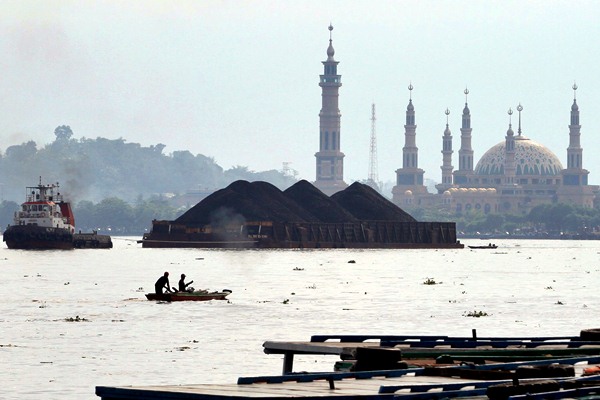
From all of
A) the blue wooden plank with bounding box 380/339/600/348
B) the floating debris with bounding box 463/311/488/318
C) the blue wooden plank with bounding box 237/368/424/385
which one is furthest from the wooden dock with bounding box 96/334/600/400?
the floating debris with bounding box 463/311/488/318

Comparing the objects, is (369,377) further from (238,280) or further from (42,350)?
(238,280)

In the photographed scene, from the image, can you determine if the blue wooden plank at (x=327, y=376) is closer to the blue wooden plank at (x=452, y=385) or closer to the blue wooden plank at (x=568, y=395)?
the blue wooden plank at (x=452, y=385)

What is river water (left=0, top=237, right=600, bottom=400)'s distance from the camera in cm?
4709

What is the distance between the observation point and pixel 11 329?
6359 cm

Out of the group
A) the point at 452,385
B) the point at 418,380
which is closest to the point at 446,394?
the point at 452,385

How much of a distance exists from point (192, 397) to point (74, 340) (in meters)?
38.2

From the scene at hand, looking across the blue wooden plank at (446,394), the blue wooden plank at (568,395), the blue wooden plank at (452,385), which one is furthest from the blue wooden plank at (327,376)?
the blue wooden plank at (568,395)

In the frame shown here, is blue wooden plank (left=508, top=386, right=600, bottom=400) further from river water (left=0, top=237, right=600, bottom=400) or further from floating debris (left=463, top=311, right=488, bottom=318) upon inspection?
floating debris (left=463, top=311, right=488, bottom=318)

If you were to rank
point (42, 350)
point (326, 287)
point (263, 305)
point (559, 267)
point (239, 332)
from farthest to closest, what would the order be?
point (559, 267), point (326, 287), point (263, 305), point (239, 332), point (42, 350)

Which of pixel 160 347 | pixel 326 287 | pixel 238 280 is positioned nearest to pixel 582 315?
pixel 160 347

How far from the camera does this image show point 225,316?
238 ft

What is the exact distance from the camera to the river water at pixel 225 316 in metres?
47.1

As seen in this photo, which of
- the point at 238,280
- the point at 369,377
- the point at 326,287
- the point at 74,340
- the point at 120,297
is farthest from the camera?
the point at 238,280

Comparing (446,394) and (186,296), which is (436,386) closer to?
(446,394)
